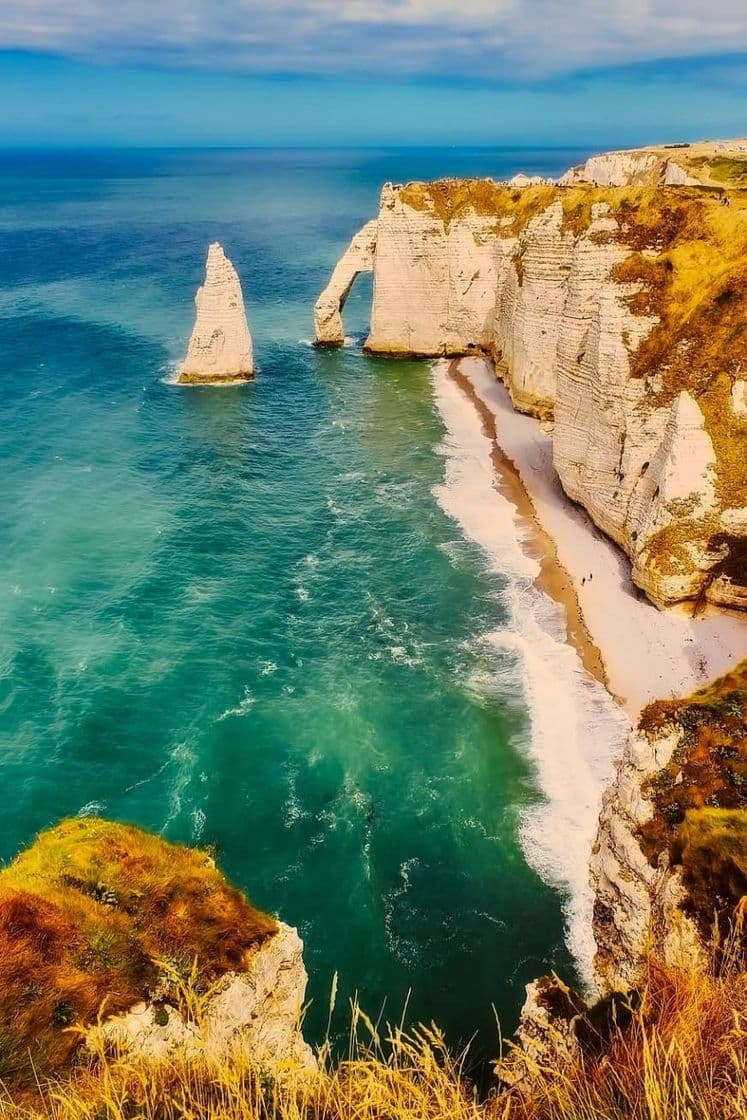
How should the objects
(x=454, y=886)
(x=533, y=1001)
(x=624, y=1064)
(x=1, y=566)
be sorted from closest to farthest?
(x=624, y=1064) → (x=533, y=1001) → (x=454, y=886) → (x=1, y=566)

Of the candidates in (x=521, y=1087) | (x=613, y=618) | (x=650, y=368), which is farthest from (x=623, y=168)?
(x=521, y=1087)

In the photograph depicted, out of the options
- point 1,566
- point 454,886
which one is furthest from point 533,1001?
point 1,566

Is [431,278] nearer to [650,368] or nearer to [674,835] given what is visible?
[650,368]

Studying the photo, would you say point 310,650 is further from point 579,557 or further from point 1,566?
point 1,566

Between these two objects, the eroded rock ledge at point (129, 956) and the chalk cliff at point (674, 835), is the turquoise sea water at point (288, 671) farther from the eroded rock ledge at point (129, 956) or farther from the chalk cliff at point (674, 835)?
the eroded rock ledge at point (129, 956)

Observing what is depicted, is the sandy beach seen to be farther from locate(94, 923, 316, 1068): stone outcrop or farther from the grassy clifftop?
locate(94, 923, 316, 1068): stone outcrop
